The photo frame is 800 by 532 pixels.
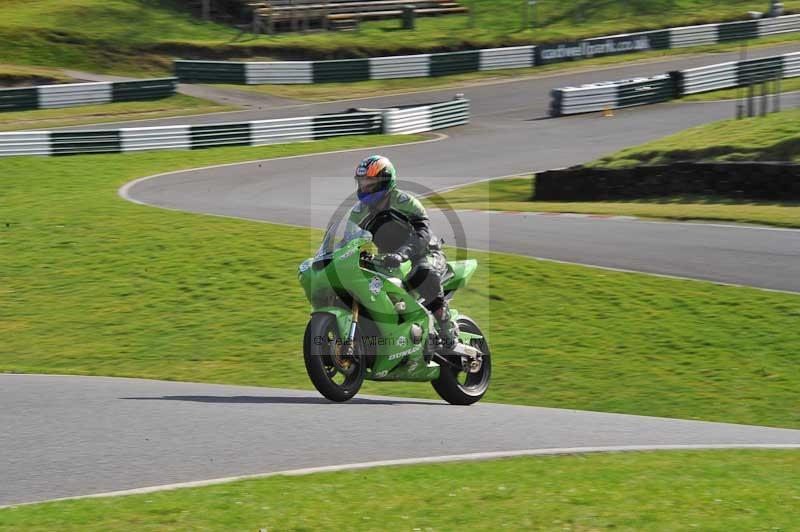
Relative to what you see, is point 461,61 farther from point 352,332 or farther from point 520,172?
point 352,332

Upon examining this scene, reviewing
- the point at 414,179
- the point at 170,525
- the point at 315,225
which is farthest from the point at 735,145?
the point at 170,525

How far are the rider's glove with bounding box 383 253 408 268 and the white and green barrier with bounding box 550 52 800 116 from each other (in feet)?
109

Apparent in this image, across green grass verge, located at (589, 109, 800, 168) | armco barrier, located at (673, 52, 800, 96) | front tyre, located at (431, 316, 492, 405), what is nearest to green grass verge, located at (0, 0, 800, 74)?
armco barrier, located at (673, 52, 800, 96)

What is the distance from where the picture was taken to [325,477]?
6871mm

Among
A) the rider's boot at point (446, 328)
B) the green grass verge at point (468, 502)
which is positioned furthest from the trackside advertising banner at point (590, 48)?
the green grass verge at point (468, 502)

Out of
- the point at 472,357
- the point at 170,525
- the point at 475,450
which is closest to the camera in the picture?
the point at 170,525

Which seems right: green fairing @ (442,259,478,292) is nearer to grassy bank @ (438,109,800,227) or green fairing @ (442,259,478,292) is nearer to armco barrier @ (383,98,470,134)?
grassy bank @ (438,109,800,227)

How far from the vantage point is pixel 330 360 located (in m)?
9.34

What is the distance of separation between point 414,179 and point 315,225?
8702mm

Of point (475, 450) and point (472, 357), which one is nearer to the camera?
point (475, 450)

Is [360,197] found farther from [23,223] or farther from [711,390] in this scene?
[23,223]

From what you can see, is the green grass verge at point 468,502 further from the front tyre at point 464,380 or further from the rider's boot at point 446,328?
the front tyre at point 464,380

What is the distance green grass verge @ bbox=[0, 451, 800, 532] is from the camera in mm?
5953

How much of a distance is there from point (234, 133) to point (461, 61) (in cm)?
1892
